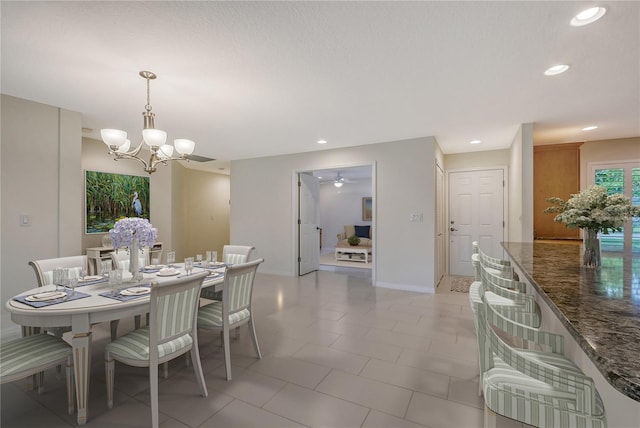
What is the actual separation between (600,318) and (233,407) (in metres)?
1.98

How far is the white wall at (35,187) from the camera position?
9.86 ft

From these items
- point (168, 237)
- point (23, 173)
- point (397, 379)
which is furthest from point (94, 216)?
point (397, 379)

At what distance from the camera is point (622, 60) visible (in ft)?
7.36

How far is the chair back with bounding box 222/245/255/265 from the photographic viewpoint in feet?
11.5

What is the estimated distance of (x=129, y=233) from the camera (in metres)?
2.36

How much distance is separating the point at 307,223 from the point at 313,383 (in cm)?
414

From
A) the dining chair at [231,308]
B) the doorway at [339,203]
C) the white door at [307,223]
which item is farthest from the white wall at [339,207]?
the dining chair at [231,308]

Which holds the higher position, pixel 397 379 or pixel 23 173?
pixel 23 173

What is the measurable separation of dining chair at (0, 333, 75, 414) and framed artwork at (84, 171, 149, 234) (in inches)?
139

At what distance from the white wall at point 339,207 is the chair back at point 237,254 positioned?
6.32 metres

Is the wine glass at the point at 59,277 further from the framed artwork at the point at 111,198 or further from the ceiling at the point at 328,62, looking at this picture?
the framed artwork at the point at 111,198

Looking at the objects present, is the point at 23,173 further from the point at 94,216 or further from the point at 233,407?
the point at 233,407

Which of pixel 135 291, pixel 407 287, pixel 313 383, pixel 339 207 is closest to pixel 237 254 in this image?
pixel 135 291

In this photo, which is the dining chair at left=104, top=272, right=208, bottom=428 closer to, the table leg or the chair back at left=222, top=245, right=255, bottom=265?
the table leg
